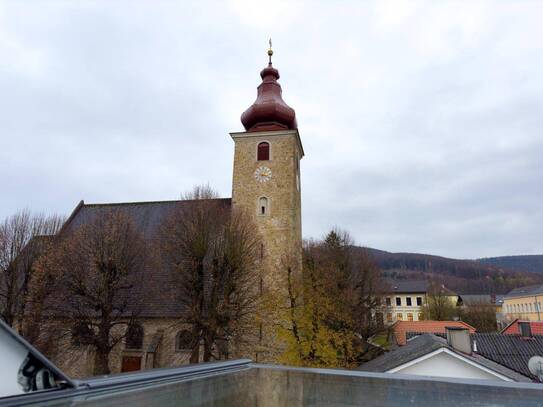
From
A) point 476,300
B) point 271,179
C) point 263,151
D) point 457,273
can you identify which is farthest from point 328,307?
point 457,273

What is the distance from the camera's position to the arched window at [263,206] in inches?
964

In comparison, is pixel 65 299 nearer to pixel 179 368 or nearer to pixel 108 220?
pixel 108 220

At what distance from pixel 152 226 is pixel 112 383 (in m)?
23.4

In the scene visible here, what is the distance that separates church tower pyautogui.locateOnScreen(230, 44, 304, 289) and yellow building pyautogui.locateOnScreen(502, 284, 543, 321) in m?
56.1

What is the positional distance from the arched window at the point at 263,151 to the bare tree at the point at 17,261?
1387 centimetres

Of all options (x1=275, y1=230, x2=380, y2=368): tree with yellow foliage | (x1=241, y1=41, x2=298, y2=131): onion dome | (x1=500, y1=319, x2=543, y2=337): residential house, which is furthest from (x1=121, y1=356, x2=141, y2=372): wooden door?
(x1=500, y1=319, x2=543, y2=337): residential house

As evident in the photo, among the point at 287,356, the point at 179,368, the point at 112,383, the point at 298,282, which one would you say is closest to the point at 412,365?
the point at 287,356

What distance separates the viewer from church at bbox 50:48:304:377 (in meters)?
20.3

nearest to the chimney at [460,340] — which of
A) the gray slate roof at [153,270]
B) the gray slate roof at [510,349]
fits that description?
the gray slate roof at [510,349]

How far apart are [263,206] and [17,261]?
552 inches

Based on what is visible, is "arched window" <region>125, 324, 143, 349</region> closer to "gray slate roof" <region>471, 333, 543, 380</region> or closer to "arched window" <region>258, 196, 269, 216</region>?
"arched window" <region>258, 196, 269, 216</region>

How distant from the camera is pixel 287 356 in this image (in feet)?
62.3

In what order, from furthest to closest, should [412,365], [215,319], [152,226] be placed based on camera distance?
[152,226] < [215,319] < [412,365]

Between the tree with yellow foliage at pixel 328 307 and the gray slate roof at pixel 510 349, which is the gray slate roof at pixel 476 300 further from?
the gray slate roof at pixel 510 349
